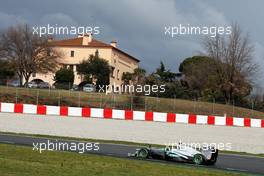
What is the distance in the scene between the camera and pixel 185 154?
12430 millimetres

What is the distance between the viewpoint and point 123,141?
19906mm

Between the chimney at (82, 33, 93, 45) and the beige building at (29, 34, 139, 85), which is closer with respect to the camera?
the beige building at (29, 34, 139, 85)

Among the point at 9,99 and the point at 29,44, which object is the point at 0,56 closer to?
the point at 29,44

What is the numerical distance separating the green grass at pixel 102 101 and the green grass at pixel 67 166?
45.2 feet

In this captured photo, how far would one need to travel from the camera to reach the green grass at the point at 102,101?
25.1 metres

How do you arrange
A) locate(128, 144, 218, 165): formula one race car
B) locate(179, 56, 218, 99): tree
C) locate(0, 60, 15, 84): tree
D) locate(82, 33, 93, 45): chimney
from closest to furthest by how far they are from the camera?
locate(128, 144, 218, 165): formula one race car
locate(179, 56, 218, 99): tree
locate(0, 60, 15, 84): tree
locate(82, 33, 93, 45): chimney

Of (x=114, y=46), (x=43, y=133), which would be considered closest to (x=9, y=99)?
(x=43, y=133)

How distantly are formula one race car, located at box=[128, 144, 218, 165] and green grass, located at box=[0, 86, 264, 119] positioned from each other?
12.2 meters

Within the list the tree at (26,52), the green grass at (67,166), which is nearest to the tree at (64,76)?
the tree at (26,52)

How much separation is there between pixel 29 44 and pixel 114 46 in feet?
110

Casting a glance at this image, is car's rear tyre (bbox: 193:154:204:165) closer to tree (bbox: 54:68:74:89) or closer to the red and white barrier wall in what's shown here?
the red and white barrier wall

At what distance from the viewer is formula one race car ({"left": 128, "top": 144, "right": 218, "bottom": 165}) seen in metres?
12.2
